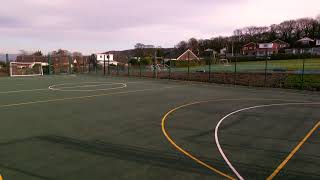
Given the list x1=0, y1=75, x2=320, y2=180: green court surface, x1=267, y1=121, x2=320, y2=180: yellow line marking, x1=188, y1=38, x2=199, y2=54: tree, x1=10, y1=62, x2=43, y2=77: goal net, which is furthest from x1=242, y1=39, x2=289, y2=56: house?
x1=267, y1=121, x2=320, y2=180: yellow line marking

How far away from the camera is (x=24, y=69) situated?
114 ft

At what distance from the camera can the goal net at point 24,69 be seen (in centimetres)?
3381

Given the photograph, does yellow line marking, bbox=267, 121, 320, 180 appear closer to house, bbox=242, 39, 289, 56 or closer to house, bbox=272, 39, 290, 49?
house, bbox=242, 39, 289, 56

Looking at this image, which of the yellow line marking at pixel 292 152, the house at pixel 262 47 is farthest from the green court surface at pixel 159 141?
the house at pixel 262 47

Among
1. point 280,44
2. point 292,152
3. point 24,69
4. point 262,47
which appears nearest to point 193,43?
point 262,47

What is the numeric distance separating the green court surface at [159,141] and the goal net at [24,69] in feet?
72.5

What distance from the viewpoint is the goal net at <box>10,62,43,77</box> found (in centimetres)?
3381

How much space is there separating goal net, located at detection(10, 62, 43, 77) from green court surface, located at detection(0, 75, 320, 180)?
22092 millimetres

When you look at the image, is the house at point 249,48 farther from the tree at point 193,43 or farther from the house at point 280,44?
the tree at point 193,43

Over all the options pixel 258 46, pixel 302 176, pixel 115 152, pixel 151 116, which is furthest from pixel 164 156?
pixel 258 46

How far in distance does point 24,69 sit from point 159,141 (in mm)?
30797

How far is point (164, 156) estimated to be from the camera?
6.70 m

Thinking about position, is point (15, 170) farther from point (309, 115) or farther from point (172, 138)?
point (309, 115)

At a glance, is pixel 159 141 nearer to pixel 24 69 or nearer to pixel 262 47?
pixel 24 69
